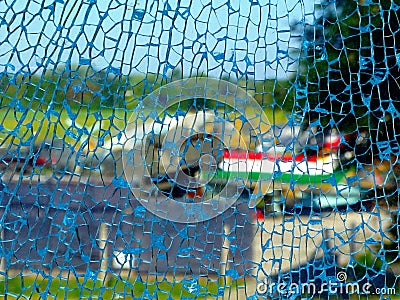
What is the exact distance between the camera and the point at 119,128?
1394 mm

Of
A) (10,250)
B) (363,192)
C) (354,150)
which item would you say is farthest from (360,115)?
(10,250)

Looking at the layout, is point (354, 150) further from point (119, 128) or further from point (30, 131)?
point (30, 131)

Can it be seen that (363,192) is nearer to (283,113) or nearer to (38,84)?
(283,113)

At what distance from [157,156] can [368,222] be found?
577 mm

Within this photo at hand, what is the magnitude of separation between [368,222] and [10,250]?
925 mm

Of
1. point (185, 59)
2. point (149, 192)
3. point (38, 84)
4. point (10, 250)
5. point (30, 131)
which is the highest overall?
point (185, 59)

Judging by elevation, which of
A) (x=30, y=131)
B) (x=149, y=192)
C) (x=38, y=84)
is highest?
(x=38, y=84)

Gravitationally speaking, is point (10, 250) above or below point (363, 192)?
below

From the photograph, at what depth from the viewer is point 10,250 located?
140 centimetres

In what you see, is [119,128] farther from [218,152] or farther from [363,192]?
[363,192]

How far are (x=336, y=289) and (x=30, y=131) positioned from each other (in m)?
0.89

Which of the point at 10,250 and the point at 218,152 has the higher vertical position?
the point at 218,152

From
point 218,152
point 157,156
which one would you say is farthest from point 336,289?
point 157,156

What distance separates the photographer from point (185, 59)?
4.67 ft
